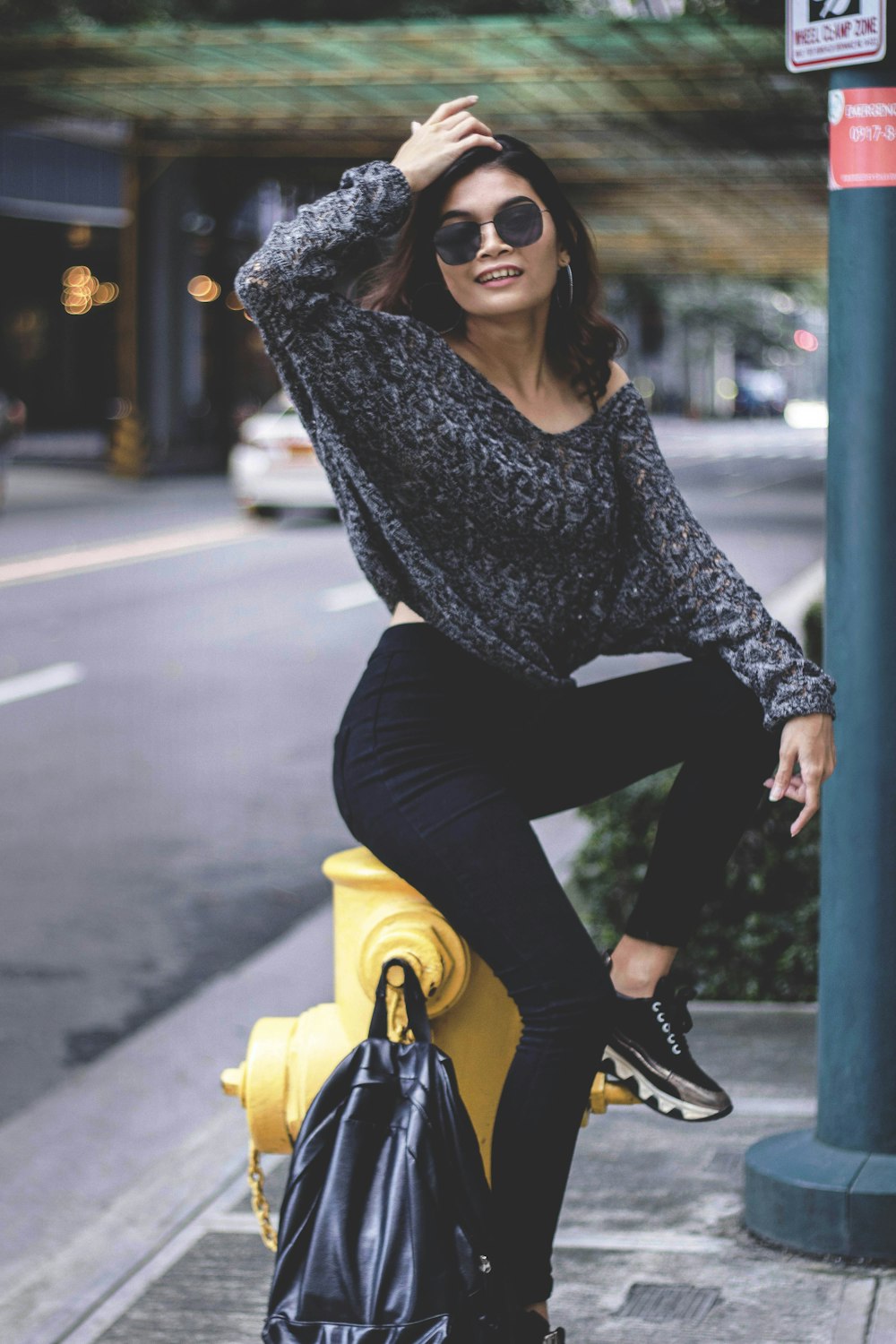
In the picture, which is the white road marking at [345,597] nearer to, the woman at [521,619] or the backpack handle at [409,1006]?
the woman at [521,619]

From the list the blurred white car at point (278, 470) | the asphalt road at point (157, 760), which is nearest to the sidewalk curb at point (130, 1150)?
the asphalt road at point (157, 760)

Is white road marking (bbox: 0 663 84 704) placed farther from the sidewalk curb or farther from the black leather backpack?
the black leather backpack

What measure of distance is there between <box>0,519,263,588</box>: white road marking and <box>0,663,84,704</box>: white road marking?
4.24 metres

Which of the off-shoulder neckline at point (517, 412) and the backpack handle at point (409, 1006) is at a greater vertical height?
the off-shoulder neckline at point (517, 412)

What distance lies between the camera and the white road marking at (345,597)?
13873 millimetres

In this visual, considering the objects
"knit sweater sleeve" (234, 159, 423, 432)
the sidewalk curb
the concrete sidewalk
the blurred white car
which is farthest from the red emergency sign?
the blurred white car

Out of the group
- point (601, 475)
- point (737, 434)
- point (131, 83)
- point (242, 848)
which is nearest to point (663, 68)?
point (131, 83)

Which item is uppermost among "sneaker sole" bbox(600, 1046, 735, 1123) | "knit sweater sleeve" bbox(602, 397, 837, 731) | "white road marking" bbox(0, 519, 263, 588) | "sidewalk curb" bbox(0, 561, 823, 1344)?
"knit sweater sleeve" bbox(602, 397, 837, 731)

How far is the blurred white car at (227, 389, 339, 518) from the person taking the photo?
20500 millimetres

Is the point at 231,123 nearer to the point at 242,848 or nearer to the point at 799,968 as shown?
the point at 242,848

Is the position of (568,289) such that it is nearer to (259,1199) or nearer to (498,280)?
(498,280)

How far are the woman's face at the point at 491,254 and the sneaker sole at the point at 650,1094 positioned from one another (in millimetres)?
1092

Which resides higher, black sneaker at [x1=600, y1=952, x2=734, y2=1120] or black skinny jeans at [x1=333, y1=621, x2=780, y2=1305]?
black skinny jeans at [x1=333, y1=621, x2=780, y2=1305]

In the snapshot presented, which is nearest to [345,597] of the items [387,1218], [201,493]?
[387,1218]
